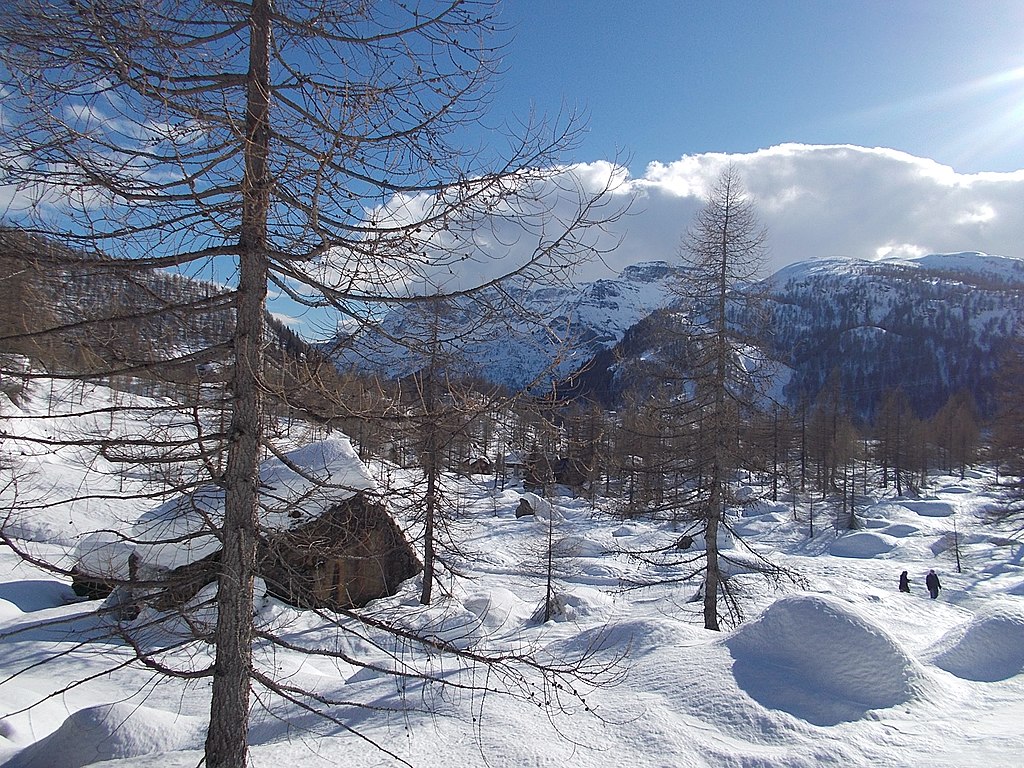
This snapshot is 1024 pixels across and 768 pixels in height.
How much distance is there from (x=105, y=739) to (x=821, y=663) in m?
7.85

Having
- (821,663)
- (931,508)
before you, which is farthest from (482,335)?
(931,508)

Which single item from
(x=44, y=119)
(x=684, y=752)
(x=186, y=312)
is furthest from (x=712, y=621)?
(x=44, y=119)

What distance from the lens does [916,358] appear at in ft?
473

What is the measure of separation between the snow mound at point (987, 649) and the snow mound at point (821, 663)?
2.59m

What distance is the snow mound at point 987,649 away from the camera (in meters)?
8.73

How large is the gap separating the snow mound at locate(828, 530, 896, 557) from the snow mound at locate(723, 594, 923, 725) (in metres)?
32.6

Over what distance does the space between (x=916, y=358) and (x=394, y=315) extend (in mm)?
171881

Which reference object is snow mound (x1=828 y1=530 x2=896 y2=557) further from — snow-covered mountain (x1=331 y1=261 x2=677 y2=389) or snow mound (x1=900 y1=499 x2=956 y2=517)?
snow-covered mountain (x1=331 y1=261 x2=677 y2=389)

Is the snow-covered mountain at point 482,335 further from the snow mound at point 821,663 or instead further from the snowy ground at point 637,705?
the snow mound at point 821,663

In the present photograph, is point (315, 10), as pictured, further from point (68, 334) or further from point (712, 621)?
point (712, 621)

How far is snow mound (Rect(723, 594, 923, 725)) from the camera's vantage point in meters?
6.67

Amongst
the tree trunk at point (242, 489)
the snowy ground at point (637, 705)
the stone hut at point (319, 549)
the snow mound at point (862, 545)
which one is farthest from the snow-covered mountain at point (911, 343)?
the tree trunk at point (242, 489)

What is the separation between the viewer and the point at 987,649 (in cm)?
919

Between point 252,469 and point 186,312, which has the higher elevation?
point 186,312
